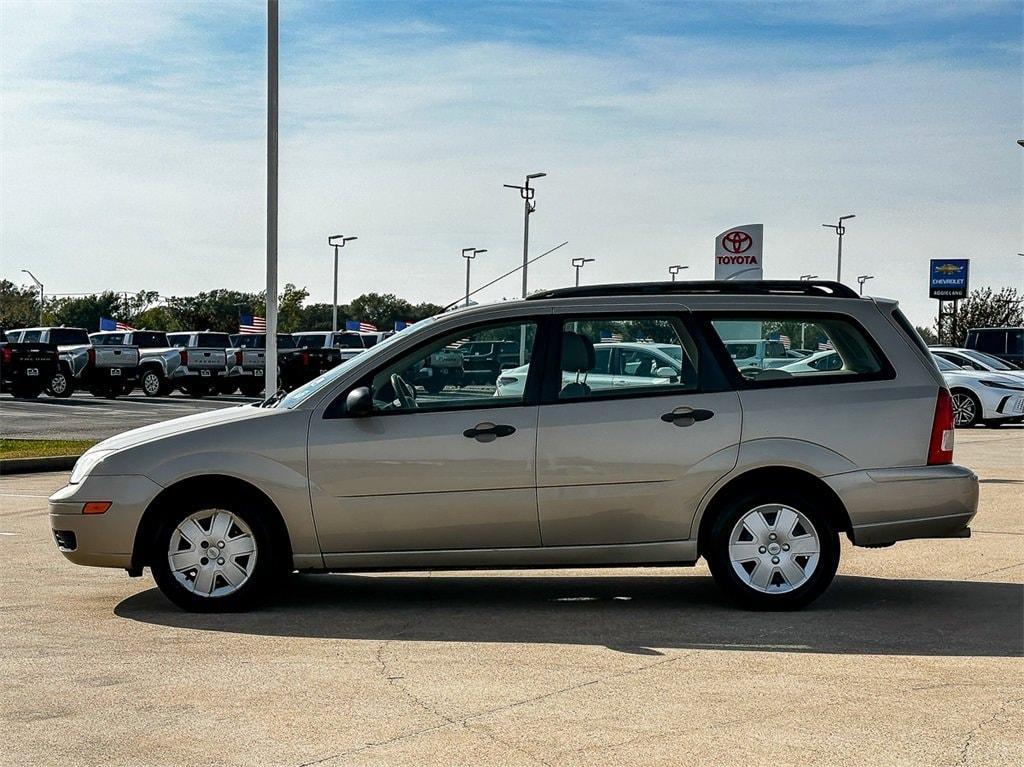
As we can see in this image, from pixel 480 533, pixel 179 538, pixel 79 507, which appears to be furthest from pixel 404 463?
pixel 79 507

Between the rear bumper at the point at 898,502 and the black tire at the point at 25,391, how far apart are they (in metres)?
29.3

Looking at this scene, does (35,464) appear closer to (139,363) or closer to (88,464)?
(88,464)

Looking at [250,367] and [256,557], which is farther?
[250,367]

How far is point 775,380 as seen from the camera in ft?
25.0

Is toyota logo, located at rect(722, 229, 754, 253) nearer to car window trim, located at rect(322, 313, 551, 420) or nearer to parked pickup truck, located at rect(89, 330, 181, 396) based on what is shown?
car window trim, located at rect(322, 313, 551, 420)

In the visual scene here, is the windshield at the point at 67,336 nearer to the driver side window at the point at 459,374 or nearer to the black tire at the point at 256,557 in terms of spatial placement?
the black tire at the point at 256,557

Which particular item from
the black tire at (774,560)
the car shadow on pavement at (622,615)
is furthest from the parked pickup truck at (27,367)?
the black tire at (774,560)

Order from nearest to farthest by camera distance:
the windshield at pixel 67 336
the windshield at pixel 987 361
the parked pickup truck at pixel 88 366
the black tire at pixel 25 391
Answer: the windshield at pixel 987 361 < the black tire at pixel 25 391 < the parked pickup truck at pixel 88 366 < the windshield at pixel 67 336

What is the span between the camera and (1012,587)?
8.27 meters

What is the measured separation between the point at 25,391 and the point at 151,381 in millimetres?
3490

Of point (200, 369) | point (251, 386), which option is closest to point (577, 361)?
point (200, 369)

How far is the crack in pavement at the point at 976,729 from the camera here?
15.6ft

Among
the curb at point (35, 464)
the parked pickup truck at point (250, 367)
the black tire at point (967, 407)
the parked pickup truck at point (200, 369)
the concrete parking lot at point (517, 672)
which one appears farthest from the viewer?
the parked pickup truck at point (250, 367)

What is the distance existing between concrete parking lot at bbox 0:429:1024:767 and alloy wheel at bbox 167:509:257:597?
204 millimetres
